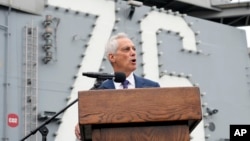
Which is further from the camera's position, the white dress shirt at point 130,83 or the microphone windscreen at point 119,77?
the white dress shirt at point 130,83

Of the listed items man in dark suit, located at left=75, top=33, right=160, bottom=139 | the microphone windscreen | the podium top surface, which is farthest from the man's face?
the podium top surface

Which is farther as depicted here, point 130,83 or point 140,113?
point 130,83

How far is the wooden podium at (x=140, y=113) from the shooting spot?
6.46ft

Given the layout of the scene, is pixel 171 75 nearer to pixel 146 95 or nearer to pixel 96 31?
pixel 96 31

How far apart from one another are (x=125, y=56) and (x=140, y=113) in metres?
1.12

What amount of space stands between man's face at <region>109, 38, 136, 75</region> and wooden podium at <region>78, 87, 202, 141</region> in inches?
40.9

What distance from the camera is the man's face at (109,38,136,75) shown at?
10.0 ft

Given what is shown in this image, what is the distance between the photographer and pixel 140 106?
6.55 feet

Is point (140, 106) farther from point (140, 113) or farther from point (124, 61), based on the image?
point (124, 61)

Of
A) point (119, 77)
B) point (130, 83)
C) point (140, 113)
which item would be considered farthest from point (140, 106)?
point (130, 83)

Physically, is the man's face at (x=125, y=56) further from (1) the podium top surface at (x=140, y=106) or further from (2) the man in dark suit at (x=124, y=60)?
(1) the podium top surface at (x=140, y=106)

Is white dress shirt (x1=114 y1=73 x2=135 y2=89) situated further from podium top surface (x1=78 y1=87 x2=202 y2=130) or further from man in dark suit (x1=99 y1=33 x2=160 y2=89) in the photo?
podium top surface (x1=78 y1=87 x2=202 y2=130)

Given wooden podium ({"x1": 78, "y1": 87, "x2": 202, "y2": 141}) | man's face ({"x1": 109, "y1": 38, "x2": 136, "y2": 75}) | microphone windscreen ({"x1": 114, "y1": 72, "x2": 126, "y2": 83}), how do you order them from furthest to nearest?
man's face ({"x1": 109, "y1": 38, "x2": 136, "y2": 75}) < microphone windscreen ({"x1": 114, "y1": 72, "x2": 126, "y2": 83}) < wooden podium ({"x1": 78, "y1": 87, "x2": 202, "y2": 141})

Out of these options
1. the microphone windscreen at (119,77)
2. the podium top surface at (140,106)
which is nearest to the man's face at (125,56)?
the microphone windscreen at (119,77)
